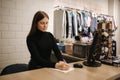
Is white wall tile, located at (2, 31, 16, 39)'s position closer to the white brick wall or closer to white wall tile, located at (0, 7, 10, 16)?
the white brick wall

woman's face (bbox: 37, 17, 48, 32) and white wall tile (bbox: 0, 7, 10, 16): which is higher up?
white wall tile (bbox: 0, 7, 10, 16)

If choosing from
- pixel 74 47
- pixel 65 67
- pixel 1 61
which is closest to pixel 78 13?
pixel 74 47

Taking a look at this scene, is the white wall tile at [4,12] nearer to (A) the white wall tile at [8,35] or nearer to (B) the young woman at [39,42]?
(A) the white wall tile at [8,35]

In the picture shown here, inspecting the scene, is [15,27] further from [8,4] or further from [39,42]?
[39,42]

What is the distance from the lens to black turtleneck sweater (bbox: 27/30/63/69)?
1978 millimetres

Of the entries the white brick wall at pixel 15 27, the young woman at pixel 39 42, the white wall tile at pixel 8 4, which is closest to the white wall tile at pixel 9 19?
the white brick wall at pixel 15 27

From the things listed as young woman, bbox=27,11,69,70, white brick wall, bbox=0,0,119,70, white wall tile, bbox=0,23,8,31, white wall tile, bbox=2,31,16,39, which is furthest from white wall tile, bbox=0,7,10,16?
young woman, bbox=27,11,69,70

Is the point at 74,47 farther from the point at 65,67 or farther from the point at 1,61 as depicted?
the point at 1,61

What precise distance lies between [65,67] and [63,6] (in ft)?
9.76

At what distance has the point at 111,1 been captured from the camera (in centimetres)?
580

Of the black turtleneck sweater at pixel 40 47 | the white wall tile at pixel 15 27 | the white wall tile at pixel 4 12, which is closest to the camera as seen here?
the black turtleneck sweater at pixel 40 47

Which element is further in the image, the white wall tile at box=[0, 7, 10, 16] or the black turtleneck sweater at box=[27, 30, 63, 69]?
the white wall tile at box=[0, 7, 10, 16]

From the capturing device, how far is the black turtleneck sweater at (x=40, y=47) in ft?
6.49

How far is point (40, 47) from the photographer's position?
209 centimetres
